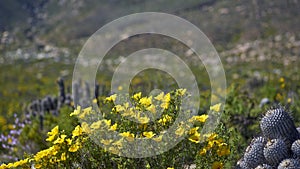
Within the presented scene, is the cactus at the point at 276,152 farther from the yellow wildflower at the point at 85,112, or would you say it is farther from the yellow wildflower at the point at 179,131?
the yellow wildflower at the point at 85,112

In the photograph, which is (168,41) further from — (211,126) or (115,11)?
(211,126)

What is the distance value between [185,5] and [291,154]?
3701 inches

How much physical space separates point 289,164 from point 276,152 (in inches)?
9.4

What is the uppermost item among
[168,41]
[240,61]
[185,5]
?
[185,5]

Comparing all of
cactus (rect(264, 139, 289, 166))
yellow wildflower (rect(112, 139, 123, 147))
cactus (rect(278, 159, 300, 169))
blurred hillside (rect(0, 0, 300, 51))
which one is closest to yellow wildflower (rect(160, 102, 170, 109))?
yellow wildflower (rect(112, 139, 123, 147))

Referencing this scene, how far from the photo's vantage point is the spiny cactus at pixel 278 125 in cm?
443

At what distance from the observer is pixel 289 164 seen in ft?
13.2

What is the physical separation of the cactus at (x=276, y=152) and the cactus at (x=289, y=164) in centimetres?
16

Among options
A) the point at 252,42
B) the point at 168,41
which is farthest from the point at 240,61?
the point at 168,41

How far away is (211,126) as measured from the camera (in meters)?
4.82

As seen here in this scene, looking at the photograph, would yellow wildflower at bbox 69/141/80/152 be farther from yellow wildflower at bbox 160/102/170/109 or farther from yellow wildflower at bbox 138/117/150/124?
yellow wildflower at bbox 160/102/170/109

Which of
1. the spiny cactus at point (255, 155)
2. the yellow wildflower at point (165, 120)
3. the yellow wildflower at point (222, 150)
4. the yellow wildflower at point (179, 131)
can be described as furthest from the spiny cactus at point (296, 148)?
the yellow wildflower at point (165, 120)

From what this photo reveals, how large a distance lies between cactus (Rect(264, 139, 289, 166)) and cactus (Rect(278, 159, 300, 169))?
0.16 meters

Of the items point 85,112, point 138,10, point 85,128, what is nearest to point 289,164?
point 85,128
